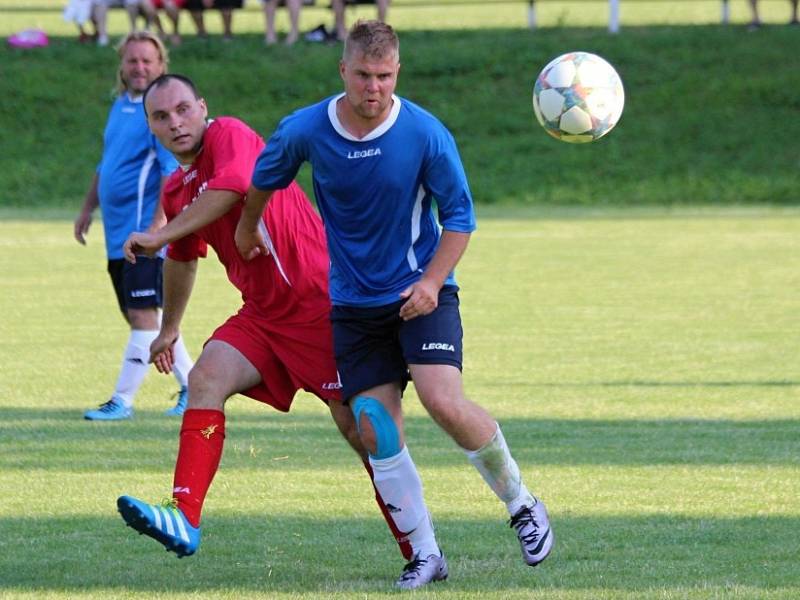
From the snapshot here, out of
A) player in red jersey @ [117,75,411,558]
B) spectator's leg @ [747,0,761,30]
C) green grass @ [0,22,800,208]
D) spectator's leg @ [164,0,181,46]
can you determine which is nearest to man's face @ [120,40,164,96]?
player in red jersey @ [117,75,411,558]

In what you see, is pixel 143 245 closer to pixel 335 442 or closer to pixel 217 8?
pixel 335 442

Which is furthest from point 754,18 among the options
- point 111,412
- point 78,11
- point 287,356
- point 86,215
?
point 287,356

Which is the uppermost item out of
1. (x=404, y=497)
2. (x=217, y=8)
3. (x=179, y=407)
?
(x=404, y=497)

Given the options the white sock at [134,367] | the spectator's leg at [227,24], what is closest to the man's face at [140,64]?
the white sock at [134,367]

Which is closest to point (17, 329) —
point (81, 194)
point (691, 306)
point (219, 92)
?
point (691, 306)

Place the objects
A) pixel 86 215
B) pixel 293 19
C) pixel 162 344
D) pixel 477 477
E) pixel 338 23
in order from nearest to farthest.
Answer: pixel 162 344 → pixel 477 477 → pixel 86 215 → pixel 338 23 → pixel 293 19

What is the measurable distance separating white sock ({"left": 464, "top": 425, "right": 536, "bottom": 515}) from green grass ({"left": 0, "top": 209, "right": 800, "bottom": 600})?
9.4 inches

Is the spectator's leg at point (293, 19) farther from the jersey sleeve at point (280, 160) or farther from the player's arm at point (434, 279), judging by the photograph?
the player's arm at point (434, 279)

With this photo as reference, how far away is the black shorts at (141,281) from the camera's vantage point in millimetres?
9195

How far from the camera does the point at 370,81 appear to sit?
208 inches

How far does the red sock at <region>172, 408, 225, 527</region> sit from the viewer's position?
551 centimetres

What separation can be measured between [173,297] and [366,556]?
1248mm

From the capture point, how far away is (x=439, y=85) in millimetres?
33000

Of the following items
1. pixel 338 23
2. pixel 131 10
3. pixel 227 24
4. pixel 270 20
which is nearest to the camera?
pixel 131 10
